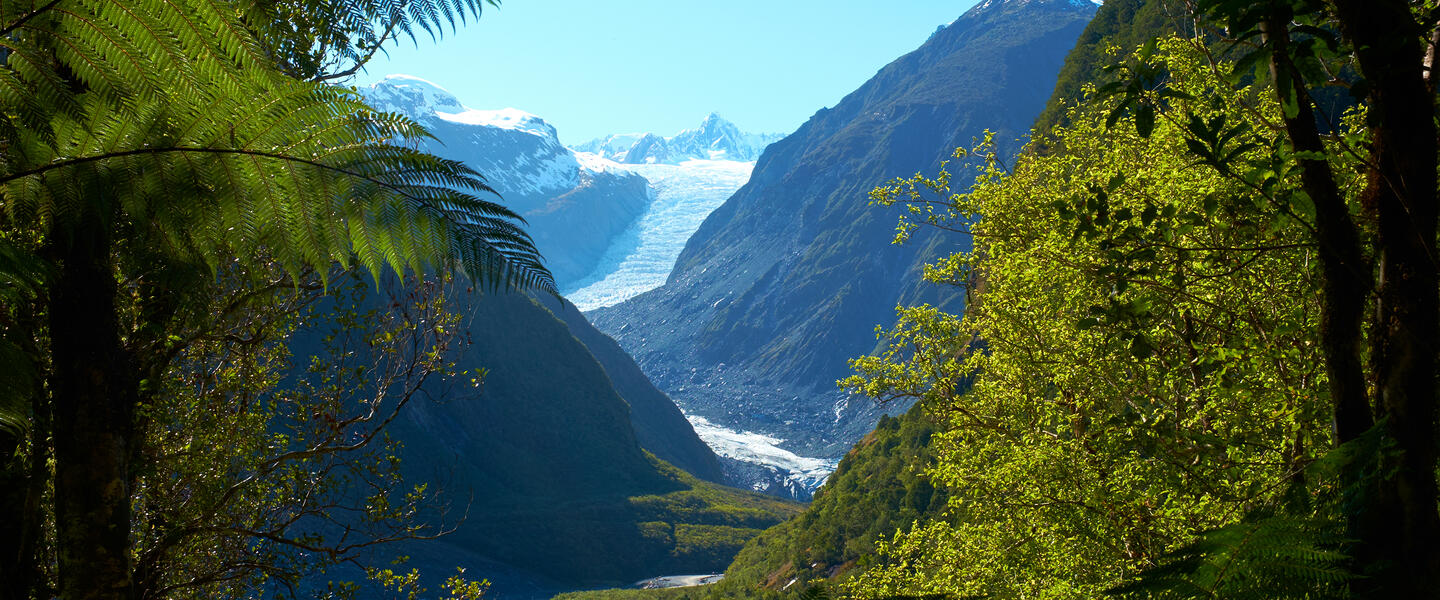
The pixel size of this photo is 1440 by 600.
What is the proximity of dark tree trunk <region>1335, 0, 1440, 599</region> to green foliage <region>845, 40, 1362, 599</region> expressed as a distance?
33 cm

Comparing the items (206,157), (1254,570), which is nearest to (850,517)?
(1254,570)

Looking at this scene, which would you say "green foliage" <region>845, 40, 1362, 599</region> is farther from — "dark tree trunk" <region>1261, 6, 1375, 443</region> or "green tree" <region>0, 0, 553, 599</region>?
"green tree" <region>0, 0, 553, 599</region>

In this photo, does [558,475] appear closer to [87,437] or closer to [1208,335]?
[1208,335]

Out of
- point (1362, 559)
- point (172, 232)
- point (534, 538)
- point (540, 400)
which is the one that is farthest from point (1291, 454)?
point (540, 400)

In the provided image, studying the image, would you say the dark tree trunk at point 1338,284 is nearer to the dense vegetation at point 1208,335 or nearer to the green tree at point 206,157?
the dense vegetation at point 1208,335

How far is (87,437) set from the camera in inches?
157

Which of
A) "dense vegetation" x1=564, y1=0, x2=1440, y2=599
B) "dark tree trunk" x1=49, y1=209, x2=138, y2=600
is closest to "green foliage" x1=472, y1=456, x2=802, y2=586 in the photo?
"dense vegetation" x1=564, y1=0, x2=1440, y2=599

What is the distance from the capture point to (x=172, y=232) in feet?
9.93

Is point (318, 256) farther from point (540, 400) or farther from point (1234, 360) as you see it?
point (540, 400)

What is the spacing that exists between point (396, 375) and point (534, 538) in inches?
5307

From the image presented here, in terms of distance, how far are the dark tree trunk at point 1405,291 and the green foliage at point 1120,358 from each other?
1.08 feet

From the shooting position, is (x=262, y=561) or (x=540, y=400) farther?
(x=540, y=400)

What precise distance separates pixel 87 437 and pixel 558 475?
16070 centimetres

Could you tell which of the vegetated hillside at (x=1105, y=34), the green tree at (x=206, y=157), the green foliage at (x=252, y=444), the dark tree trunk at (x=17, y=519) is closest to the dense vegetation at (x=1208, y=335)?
the green tree at (x=206, y=157)
